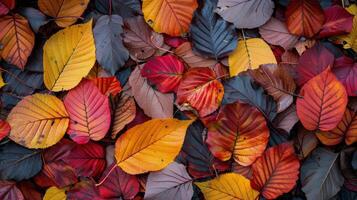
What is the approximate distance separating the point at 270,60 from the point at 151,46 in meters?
0.26

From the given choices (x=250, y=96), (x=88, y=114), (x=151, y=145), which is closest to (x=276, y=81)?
(x=250, y=96)

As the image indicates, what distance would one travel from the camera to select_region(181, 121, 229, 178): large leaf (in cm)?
88

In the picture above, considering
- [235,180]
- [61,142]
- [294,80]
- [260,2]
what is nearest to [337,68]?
[294,80]

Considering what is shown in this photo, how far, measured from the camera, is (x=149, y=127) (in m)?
0.85

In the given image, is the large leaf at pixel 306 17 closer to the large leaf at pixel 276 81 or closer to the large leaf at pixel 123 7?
the large leaf at pixel 276 81

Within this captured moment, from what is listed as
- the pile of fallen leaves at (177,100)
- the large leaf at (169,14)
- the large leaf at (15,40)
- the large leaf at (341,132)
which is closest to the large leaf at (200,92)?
the pile of fallen leaves at (177,100)

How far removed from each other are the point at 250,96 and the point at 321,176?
0.21m

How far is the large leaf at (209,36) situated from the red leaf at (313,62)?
0.15 meters

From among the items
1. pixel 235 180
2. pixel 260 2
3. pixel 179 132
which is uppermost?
pixel 260 2

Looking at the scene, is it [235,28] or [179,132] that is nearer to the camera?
[179,132]

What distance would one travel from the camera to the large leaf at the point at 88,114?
87 cm

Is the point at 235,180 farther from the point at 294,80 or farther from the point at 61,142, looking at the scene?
the point at 61,142

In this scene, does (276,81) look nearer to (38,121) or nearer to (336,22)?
(336,22)

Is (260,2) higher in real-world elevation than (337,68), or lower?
higher
